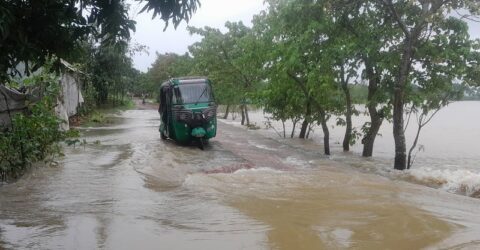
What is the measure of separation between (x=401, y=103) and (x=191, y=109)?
6.06m

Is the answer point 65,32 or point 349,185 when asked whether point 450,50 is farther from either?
point 65,32

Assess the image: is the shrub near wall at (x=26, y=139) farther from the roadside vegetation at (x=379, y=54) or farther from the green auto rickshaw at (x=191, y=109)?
the roadside vegetation at (x=379, y=54)

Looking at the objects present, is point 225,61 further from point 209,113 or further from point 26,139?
point 26,139

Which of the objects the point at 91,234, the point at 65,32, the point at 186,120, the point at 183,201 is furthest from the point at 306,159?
the point at 65,32

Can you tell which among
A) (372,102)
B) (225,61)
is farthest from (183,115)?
(225,61)

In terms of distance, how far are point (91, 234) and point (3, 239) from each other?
3.25 feet

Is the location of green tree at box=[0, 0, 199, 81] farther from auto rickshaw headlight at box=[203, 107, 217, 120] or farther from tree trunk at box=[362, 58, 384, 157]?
tree trunk at box=[362, 58, 384, 157]

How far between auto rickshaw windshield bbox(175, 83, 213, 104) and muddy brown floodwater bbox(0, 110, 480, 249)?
3.43m

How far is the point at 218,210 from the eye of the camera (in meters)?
7.34

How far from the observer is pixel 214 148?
621 inches

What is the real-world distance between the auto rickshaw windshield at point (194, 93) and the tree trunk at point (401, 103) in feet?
18.5

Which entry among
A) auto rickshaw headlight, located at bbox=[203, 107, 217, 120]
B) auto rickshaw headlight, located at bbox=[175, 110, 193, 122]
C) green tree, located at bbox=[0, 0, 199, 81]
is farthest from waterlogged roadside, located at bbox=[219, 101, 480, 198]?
green tree, located at bbox=[0, 0, 199, 81]

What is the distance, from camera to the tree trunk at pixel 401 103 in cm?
1222

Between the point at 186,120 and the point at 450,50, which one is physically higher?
the point at 450,50
